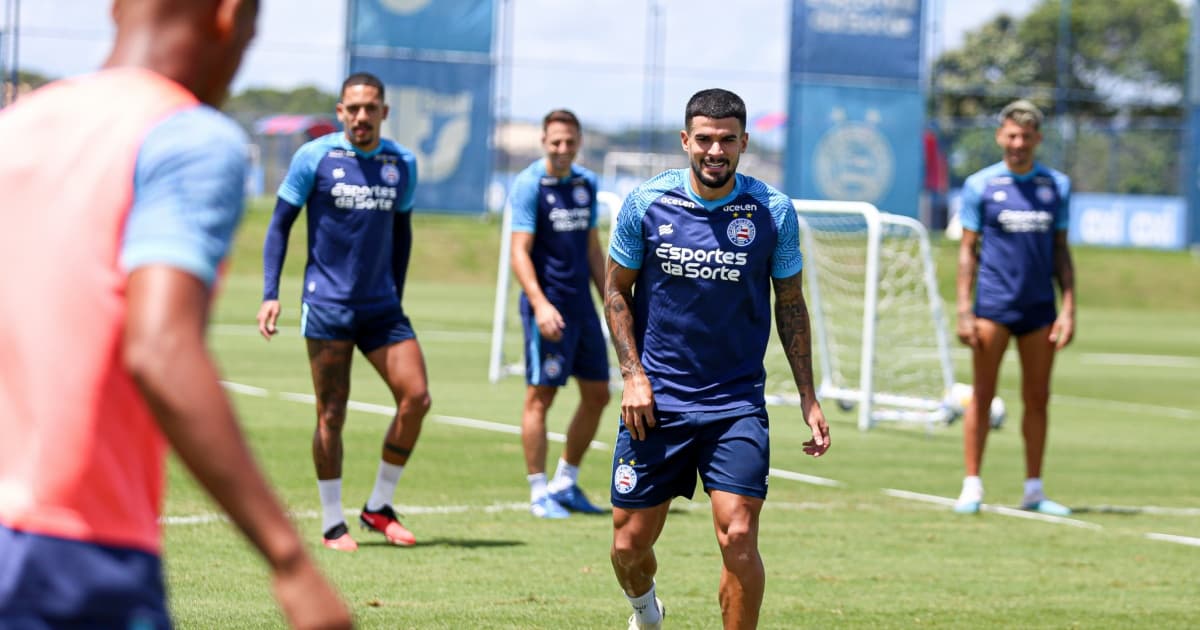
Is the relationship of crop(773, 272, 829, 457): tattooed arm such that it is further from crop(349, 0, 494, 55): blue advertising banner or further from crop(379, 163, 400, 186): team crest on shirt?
crop(349, 0, 494, 55): blue advertising banner

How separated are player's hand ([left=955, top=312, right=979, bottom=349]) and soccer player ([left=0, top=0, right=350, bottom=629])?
28.0 ft

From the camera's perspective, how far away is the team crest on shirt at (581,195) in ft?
33.8

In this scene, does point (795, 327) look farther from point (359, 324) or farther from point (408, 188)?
point (408, 188)

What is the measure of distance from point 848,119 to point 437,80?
803 cm

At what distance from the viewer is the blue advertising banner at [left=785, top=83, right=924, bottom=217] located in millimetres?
32812

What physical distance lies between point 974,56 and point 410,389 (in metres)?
55.5

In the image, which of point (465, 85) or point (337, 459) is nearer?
point (337, 459)

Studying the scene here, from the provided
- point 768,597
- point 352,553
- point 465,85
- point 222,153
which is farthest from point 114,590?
point 465,85

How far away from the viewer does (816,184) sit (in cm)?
3294

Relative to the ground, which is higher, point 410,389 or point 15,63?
point 15,63

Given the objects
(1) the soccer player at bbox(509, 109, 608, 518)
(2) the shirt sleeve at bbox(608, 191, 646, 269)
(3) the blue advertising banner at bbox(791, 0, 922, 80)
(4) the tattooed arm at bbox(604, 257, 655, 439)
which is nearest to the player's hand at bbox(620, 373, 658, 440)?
(4) the tattooed arm at bbox(604, 257, 655, 439)

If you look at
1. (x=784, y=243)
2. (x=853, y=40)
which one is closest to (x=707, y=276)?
(x=784, y=243)

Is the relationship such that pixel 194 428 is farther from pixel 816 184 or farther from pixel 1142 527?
pixel 816 184

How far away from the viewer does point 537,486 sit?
981cm
